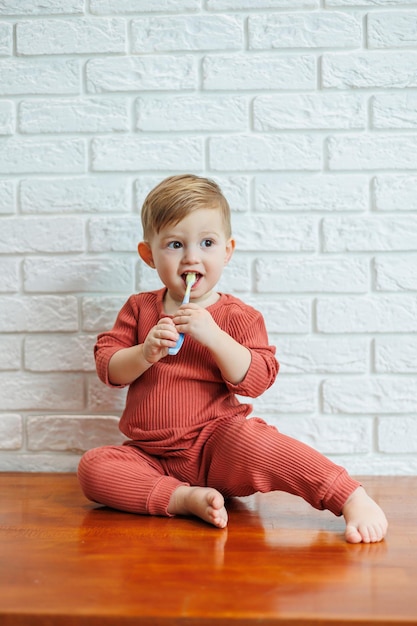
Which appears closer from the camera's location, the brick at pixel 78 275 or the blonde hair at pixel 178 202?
the blonde hair at pixel 178 202

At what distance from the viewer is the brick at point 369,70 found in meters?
1.65

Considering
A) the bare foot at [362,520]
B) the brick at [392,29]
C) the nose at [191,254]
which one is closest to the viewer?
the bare foot at [362,520]

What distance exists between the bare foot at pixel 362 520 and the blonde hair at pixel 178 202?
0.59m

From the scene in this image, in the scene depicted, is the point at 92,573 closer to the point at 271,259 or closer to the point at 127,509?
the point at 127,509

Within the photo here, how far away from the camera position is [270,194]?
1.67 m

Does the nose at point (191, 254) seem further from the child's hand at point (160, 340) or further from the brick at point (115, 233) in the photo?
the brick at point (115, 233)

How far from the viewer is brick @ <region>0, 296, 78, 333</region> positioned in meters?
1.71

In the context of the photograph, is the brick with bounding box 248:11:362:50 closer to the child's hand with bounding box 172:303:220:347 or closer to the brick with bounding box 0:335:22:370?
the child's hand with bounding box 172:303:220:347

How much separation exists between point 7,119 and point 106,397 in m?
0.71

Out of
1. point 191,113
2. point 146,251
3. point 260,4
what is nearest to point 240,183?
point 191,113

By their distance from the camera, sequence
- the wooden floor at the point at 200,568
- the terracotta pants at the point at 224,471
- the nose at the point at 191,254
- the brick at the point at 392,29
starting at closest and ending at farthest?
the wooden floor at the point at 200,568, the terracotta pants at the point at 224,471, the nose at the point at 191,254, the brick at the point at 392,29

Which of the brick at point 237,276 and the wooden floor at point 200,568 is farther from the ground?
the brick at point 237,276

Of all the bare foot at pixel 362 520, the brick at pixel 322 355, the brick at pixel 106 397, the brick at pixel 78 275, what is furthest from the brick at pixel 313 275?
the bare foot at pixel 362 520

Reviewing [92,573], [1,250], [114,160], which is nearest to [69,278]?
[1,250]
